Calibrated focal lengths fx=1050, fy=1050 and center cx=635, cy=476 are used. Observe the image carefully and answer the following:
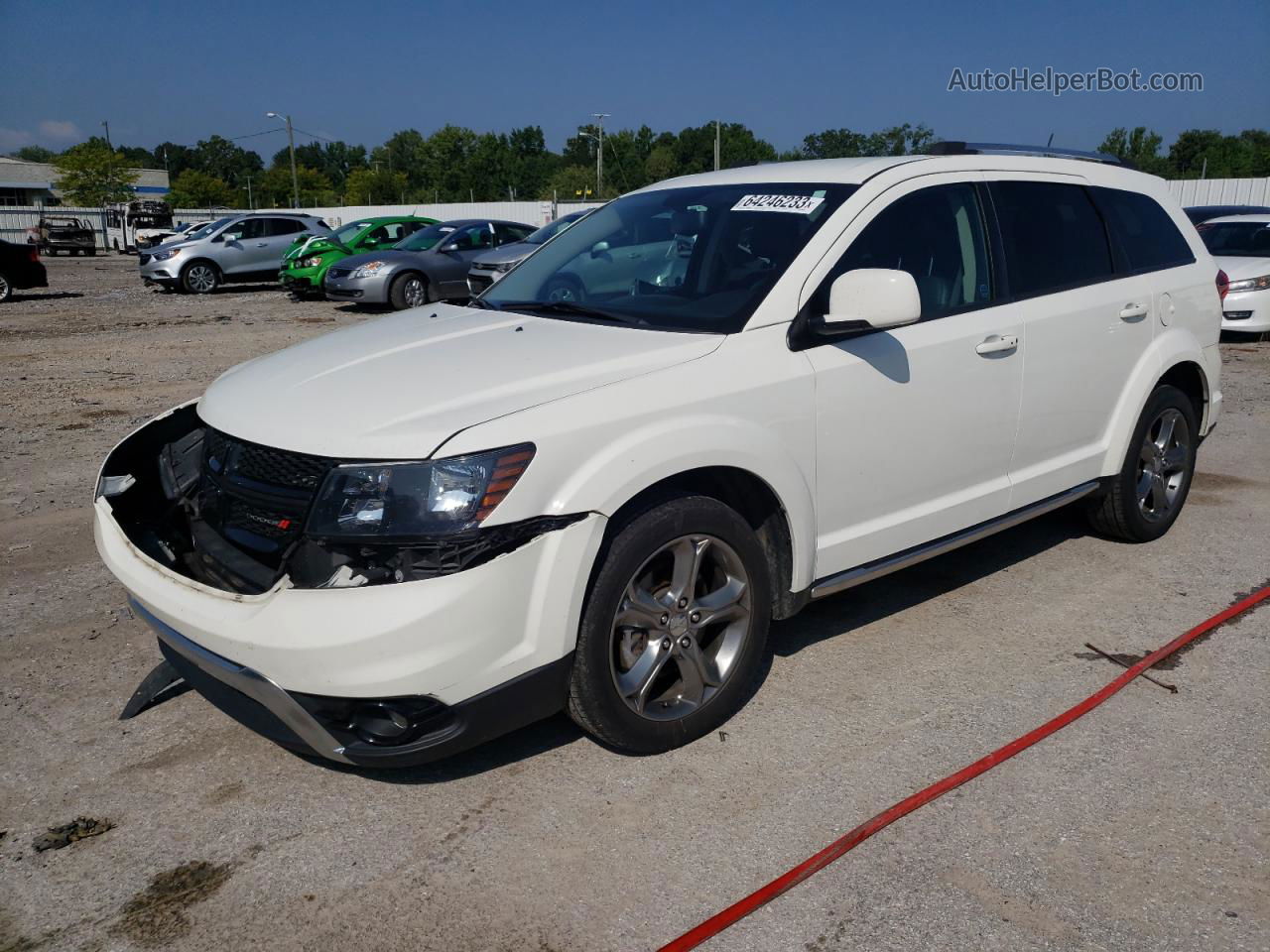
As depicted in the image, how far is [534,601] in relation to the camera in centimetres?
282

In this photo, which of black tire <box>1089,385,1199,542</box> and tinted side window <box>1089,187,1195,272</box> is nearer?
tinted side window <box>1089,187,1195,272</box>

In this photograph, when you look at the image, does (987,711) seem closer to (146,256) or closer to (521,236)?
(521,236)

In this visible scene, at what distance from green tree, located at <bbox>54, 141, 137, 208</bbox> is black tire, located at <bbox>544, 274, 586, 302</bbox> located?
75978mm

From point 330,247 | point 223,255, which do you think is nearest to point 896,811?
point 330,247

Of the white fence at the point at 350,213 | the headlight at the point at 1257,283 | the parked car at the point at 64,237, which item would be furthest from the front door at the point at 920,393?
the parked car at the point at 64,237

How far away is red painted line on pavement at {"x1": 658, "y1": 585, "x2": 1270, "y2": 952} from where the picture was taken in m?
2.54

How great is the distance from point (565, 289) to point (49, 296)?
21271 mm

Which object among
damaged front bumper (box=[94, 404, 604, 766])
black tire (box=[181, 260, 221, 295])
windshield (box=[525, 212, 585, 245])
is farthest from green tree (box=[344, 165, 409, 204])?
damaged front bumper (box=[94, 404, 604, 766])

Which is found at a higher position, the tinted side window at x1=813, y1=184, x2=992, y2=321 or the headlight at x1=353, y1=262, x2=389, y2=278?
the tinted side window at x1=813, y1=184, x2=992, y2=321

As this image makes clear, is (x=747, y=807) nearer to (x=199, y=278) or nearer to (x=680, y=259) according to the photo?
(x=680, y=259)

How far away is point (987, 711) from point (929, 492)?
0.83 meters

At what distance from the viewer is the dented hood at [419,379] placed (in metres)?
2.86

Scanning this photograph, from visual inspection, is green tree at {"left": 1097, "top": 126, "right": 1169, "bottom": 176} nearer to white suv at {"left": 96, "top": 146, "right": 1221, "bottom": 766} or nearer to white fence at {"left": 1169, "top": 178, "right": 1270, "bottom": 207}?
white fence at {"left": 1169, "top": 178, "right": 1270, "bottom": 207}

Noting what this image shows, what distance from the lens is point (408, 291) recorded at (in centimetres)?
1716
